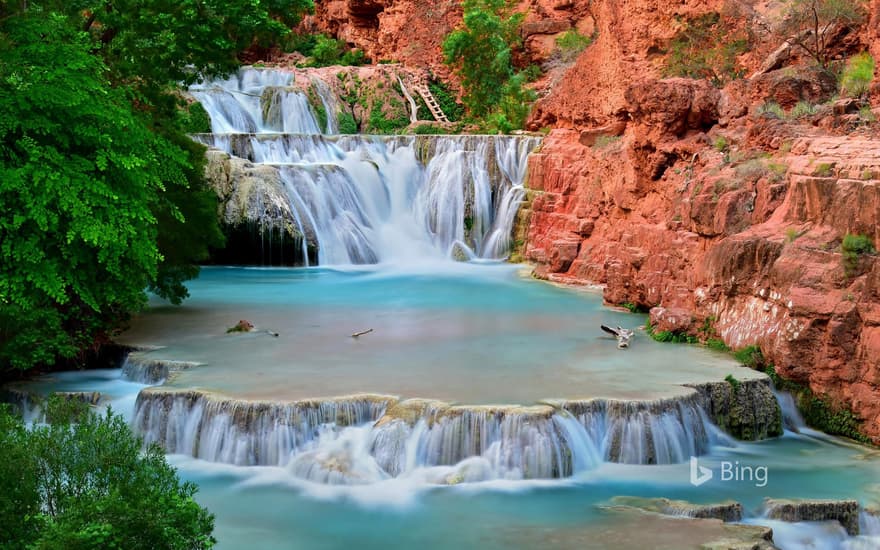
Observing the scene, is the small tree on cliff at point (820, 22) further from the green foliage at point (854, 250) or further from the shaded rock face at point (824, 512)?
the shaded rock face at point (824, 512)

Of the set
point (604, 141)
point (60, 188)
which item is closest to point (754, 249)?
point (60, 188)

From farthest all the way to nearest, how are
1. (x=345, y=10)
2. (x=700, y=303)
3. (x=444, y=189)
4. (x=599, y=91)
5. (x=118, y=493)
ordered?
(x=345, y=10), (x=444, y=189), (x=599, y=91), (x=700, y=303), (x=118, y=493)

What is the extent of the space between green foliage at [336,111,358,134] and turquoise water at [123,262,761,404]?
48.0ft

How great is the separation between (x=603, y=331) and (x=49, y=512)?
11660 mm

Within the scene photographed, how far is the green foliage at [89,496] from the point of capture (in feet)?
24.2

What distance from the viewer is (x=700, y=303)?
17.5 meters

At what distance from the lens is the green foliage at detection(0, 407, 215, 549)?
7379 millimetres

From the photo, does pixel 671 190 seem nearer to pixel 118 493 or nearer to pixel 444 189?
pixel 444 189

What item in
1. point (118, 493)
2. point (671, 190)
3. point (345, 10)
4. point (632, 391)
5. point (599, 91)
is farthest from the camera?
point (345, 10)

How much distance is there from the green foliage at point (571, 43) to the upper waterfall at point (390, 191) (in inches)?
286

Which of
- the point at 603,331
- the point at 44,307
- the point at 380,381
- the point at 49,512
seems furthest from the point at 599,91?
the point at 49,512

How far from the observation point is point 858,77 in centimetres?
1800

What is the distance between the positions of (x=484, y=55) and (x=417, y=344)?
2383 centimetres

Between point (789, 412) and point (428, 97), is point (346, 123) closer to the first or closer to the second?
point (428, 97)
